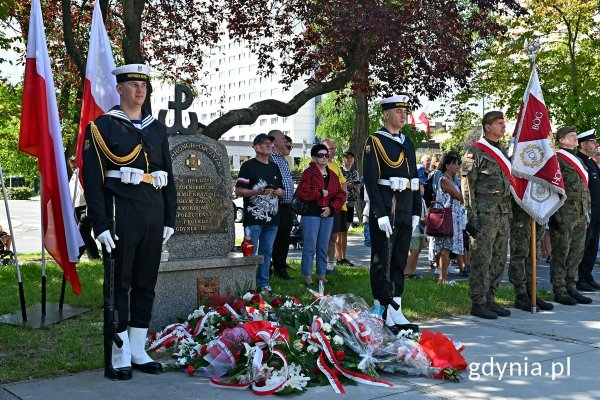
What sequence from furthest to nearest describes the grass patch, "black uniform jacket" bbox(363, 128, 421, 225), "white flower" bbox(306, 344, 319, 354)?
"black uniform jacket" bbox(363, 128, 421, 225), the grass patch, "white flower" bbox(306, 344, 319, 354)

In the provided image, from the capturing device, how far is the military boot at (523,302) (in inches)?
324

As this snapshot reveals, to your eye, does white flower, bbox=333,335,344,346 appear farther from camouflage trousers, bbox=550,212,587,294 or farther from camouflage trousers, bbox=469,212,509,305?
camouflage trousers, bbox=550,212,587,294

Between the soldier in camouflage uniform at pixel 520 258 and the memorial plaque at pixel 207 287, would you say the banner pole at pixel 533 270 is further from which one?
the memorial plaque at pixel 207 287

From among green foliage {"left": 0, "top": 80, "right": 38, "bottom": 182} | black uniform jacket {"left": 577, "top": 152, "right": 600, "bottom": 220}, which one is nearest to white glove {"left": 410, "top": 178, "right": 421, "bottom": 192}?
black uniform jacket {"left": 577, "top": 152, "right": 600, "bottom": 220}

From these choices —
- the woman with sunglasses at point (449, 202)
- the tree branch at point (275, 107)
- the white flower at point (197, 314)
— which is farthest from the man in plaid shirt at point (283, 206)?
the white flower at point (197, 314)

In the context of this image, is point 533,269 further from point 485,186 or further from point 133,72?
point 133,72

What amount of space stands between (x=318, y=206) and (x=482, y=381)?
4712mm

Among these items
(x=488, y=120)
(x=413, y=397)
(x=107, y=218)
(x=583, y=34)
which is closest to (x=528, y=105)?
(x=488, y=120)

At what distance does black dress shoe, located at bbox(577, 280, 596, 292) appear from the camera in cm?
999

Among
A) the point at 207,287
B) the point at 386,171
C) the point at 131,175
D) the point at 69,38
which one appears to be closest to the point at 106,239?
the point at 131,175

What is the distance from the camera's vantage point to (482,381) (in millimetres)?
5133

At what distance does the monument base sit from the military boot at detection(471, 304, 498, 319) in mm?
2525

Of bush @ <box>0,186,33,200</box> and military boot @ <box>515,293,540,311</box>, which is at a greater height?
bush @ <box>0,186,33,200</box>

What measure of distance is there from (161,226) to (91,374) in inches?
49.1
